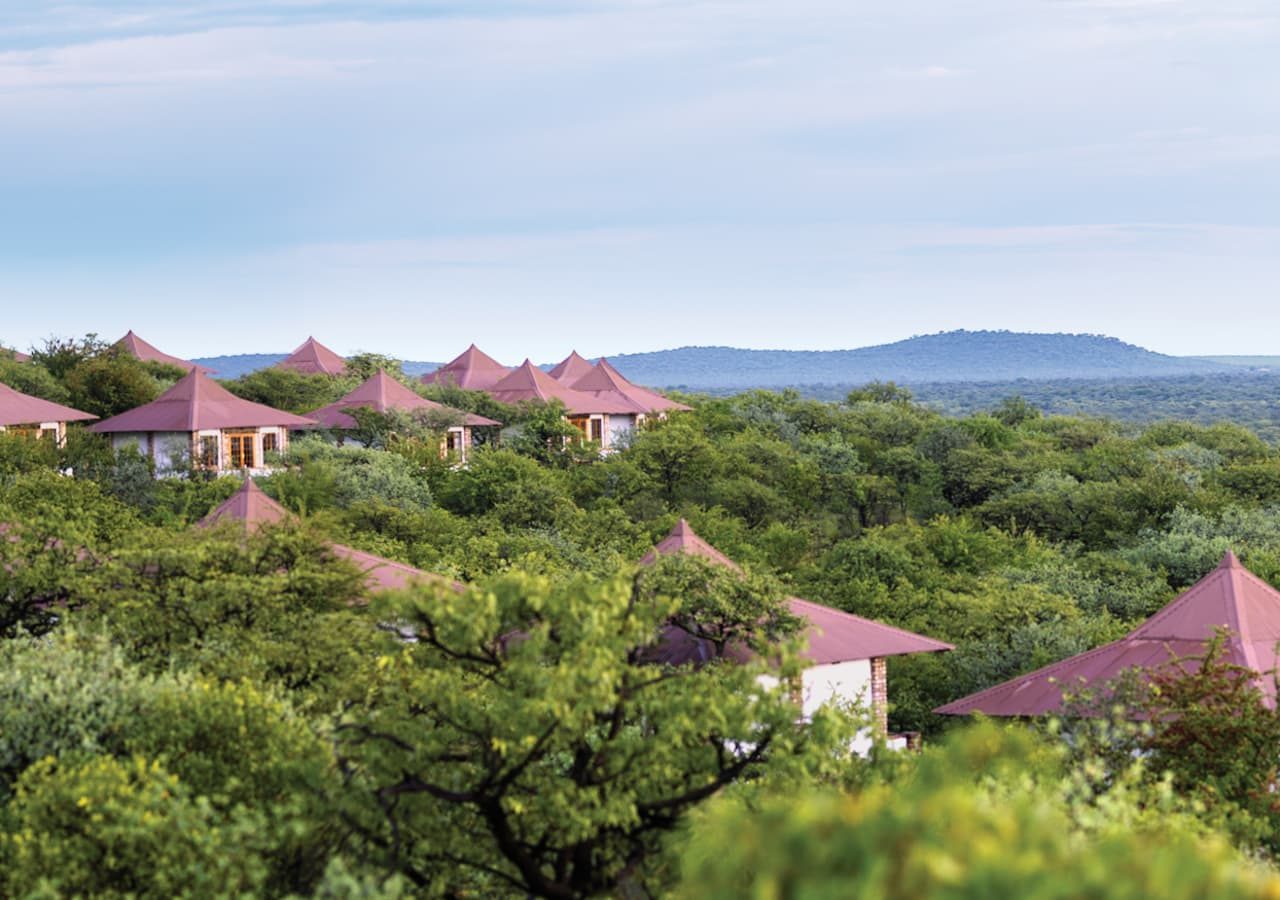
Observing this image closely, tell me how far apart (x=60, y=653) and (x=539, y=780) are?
20.7 ft

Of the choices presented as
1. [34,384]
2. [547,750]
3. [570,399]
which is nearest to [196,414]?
[34,384]

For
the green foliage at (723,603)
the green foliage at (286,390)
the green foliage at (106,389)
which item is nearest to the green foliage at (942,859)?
the green foliage at (723,603)

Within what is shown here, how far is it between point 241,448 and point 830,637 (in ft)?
111

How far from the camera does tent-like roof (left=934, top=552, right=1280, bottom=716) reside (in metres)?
24.6

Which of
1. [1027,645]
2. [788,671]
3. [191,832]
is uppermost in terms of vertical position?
[788,671]

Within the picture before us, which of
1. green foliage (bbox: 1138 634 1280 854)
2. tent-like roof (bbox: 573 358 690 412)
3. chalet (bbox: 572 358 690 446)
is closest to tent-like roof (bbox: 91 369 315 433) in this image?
chalet (bbox: 572 358 690 446)

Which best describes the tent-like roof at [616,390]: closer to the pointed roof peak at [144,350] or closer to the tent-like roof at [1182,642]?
the pointed roof peak at [144,350]

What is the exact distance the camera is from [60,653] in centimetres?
1585

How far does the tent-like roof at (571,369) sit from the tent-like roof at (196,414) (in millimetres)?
31915

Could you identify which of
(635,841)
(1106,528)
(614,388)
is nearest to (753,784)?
(635,841)

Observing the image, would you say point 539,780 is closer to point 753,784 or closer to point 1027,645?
point 753,784

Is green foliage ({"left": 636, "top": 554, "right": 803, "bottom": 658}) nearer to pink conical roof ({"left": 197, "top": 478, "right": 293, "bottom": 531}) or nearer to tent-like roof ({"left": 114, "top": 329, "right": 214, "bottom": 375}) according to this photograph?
pink conical roof ({"left": 197, "top": 478, "right": 293, "bottom": 531})

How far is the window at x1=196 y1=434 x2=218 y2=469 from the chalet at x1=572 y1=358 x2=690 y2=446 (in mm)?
22395

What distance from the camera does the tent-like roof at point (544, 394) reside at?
7350 cm
